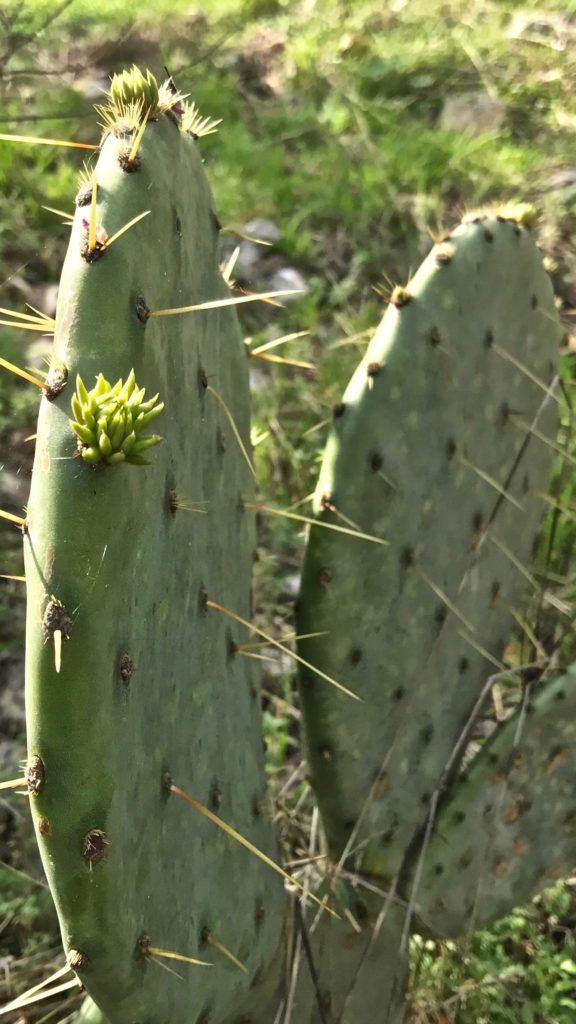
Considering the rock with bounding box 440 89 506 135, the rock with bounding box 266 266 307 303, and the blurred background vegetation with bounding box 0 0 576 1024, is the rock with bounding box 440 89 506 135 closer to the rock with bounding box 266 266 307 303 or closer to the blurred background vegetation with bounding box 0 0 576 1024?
the blurred background vegetation with bounding box 0 0 576 1024

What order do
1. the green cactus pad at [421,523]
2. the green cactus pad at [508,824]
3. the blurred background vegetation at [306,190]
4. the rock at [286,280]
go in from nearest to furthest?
the green cactus pad at [421,523], the green cactus pad at [508,824], the blurred background vegetation at [306,190], the rock at [286,280]

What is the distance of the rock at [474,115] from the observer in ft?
11.7

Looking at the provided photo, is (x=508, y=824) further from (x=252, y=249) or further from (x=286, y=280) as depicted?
(x=252, y=249)

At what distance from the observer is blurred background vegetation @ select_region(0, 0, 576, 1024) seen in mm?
1476

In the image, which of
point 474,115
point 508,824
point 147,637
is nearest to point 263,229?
point 474,115

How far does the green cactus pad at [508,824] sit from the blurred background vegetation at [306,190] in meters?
0.13

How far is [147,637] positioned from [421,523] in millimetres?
536

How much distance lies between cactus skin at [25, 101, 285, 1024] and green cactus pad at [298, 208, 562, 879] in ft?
0.48

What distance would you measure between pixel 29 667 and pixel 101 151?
387 mm

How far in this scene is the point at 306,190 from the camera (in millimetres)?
3209

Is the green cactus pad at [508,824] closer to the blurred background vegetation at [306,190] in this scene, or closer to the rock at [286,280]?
the blurred background vegetation at [306,190]

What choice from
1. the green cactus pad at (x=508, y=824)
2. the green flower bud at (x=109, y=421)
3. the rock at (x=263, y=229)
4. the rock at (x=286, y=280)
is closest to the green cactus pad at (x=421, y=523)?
the green cactus pad at (x=508, y=824)

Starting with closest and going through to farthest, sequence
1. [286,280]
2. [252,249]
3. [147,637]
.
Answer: [147,637] → [286,280] → [252,249]

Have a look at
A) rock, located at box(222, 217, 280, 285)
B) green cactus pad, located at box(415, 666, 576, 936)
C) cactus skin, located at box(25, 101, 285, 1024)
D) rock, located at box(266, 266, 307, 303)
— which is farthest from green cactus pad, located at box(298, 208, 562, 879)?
rock, located at box(222, 217, 280, 285)
